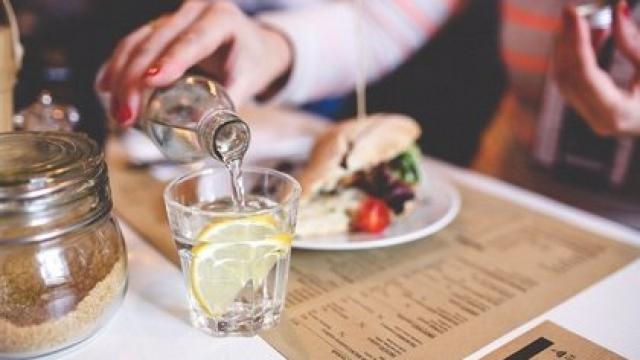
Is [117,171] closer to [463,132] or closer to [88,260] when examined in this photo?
[88,260]

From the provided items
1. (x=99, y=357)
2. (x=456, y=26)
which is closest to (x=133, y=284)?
(x=99, y=357)

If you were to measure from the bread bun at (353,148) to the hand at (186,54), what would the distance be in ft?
0.45

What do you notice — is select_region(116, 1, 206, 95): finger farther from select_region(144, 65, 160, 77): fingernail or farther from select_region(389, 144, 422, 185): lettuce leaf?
select_region(389, 144, 422, 185): lettuce leaf

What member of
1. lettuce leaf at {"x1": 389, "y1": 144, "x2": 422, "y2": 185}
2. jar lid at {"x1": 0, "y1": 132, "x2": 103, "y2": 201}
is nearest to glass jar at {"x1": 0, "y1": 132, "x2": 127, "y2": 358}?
jar lid at {"x1": 0, "y1": 132, "x2": 103, "y2": 201}

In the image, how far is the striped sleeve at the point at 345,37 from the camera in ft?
3.91

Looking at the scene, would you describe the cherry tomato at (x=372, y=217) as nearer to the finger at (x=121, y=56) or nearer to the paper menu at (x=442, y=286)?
the paper menu at (x=442, y=286)

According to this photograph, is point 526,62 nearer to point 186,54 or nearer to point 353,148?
point 353,148

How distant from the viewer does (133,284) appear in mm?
707

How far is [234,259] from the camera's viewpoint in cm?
60

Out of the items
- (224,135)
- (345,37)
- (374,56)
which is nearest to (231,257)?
(224,135)

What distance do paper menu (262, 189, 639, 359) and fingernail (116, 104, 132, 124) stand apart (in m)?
0.26

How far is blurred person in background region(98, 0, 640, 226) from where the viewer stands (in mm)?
788

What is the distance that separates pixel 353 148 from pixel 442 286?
259mm

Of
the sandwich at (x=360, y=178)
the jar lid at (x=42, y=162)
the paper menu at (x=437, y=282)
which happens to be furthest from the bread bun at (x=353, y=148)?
the jar lid at (x=42, y=162)
